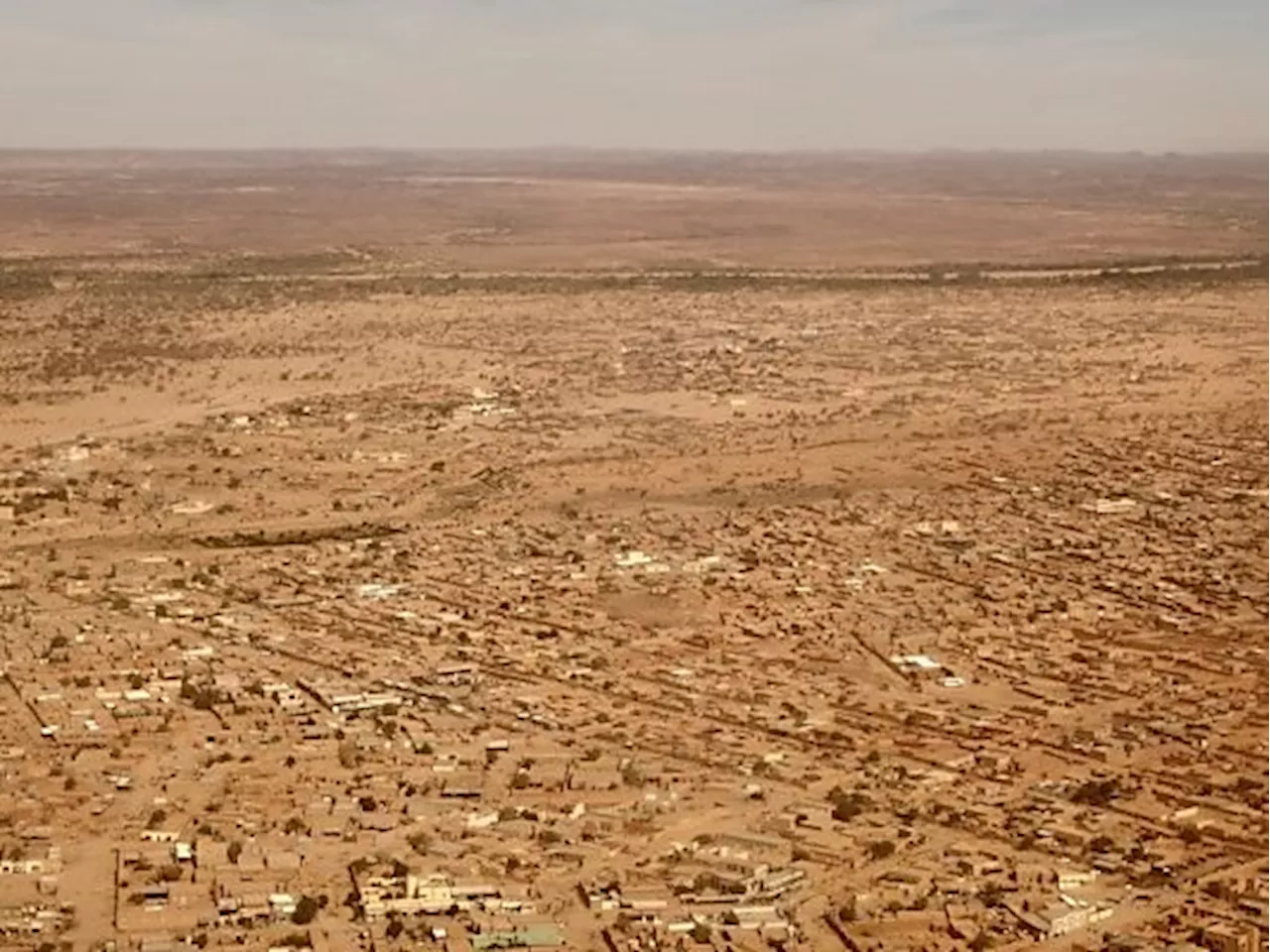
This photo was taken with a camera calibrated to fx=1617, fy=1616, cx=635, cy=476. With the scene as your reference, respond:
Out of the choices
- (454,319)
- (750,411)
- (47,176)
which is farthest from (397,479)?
(47,176)

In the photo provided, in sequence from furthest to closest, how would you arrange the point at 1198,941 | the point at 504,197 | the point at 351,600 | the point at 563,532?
the point at 504,197, the point at 563,532, the point at 351,600, the point at 1198,941

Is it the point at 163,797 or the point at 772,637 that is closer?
the point at 163,797

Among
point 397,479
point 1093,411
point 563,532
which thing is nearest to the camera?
point 563,532

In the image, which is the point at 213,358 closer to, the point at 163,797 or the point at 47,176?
the point at 163,797

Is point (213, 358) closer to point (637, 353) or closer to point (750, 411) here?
point (637, 353)

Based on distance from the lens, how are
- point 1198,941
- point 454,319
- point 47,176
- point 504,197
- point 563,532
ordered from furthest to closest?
point 47,176, point 504,197, point 454,319, point 563,532, point 1198,941

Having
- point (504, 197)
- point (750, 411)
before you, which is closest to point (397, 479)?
point (750, 411)
